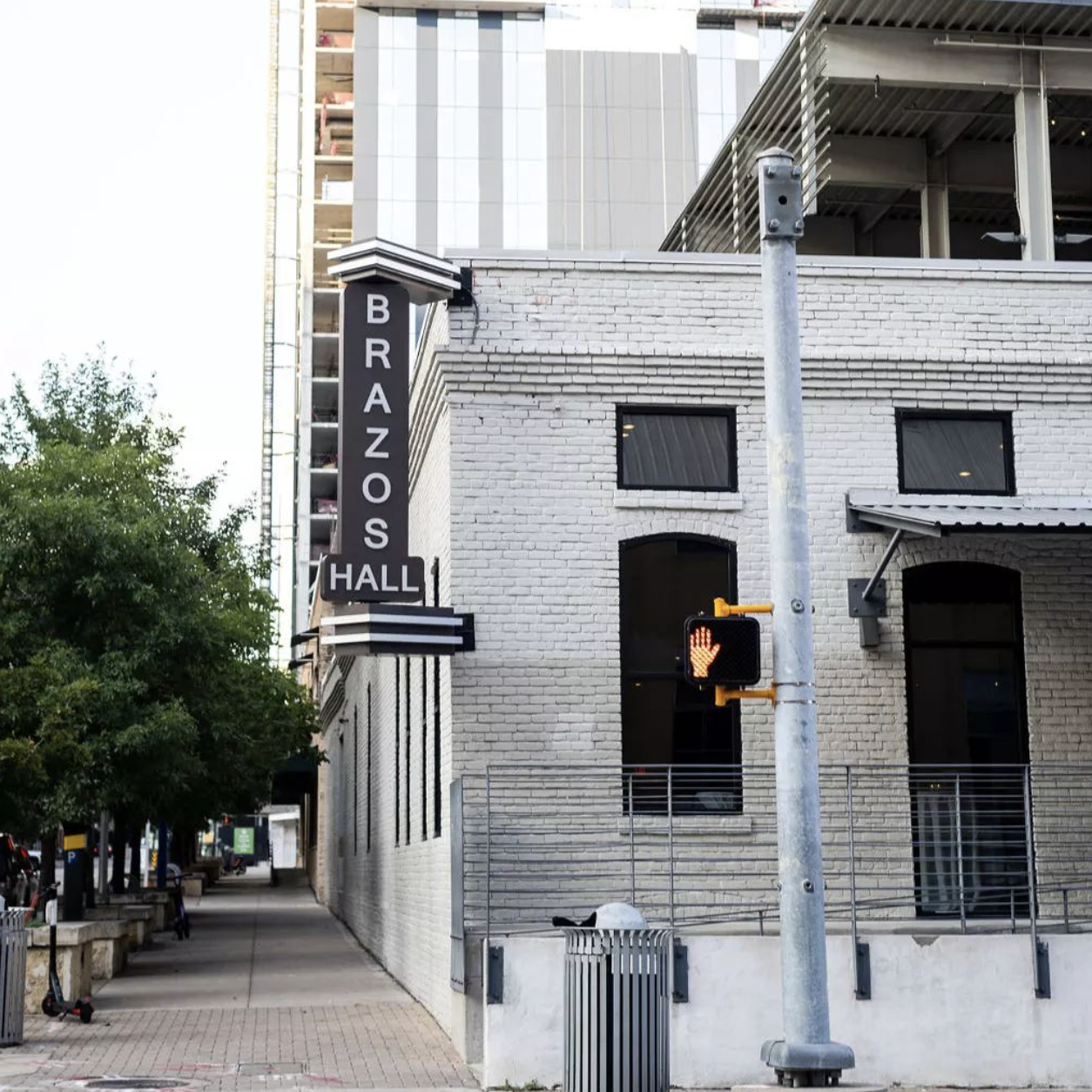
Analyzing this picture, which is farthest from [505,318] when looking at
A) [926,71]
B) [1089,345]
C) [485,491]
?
[926,71]

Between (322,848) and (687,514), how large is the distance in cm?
3774

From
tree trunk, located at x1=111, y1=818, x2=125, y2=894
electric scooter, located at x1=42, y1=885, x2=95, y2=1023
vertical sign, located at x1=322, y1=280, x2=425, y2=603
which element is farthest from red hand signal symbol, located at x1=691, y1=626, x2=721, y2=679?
tree trunk, located at x1=111, y1=818, x2=125, y2=894

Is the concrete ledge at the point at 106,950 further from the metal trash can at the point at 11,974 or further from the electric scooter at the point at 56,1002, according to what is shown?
the metal trash can at the point at 11,974

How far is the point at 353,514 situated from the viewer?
14.9 m

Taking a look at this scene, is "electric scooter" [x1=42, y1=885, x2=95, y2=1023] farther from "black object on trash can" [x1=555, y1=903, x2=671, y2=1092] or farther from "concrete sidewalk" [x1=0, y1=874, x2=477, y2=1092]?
"black object on trash can" [x1=555, y1=903, x2=671, y2=1092]

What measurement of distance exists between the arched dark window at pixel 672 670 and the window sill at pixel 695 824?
0.18 metres

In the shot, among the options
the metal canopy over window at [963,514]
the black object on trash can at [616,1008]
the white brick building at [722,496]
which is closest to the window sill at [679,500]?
the white brick building at [722,496]

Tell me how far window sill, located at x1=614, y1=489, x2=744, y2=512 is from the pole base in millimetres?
6678

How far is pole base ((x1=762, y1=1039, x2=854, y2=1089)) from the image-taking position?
9219 mm

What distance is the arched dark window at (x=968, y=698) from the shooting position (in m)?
15.3

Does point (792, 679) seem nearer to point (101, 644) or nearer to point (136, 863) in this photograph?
point (101, 644)

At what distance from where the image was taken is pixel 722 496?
50.6ft

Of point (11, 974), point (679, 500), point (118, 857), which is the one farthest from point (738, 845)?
point (118, 857)

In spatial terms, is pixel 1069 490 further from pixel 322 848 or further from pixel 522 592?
pixel 322 848
